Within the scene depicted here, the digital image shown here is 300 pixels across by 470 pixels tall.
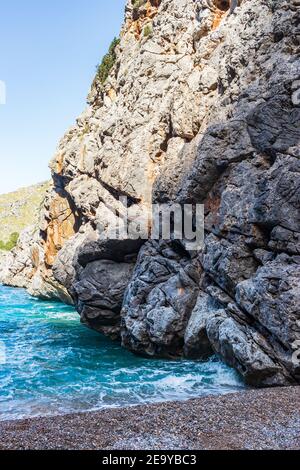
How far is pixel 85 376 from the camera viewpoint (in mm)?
25828

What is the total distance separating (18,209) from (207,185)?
5931 inches

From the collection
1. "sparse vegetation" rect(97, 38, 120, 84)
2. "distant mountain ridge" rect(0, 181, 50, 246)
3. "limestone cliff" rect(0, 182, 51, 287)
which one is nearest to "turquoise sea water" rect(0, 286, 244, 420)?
"sparse vegetation" rect(97, 38, 120, 84)

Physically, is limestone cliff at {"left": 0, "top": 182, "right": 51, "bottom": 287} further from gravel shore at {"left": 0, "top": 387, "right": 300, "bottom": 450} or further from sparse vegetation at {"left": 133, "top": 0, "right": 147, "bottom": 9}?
gravel shore at {"left": 0, "top": 387, "right": 300, "bottom": 450}

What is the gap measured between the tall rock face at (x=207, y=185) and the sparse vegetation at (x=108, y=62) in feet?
23.7

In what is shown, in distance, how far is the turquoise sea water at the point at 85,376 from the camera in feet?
68.3

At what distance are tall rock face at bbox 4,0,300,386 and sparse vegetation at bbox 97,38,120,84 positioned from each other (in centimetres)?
721

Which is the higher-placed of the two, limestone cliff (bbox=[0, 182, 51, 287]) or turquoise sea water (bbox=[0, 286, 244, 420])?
limestone cliff (bbox=[0, 182, 51, 287])

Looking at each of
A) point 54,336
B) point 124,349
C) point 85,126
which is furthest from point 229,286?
point 85,126

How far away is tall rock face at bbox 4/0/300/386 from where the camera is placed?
21812 mm

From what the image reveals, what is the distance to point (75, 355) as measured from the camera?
3177cm

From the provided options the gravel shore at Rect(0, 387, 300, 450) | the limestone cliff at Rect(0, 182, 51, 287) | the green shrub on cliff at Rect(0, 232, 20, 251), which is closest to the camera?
the gravel shore at Rect(0, 387, 300, 450)

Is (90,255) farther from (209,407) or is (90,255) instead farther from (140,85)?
(209,407)

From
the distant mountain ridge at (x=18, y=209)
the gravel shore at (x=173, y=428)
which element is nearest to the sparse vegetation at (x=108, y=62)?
the gravel shore at (x=173, y=428)

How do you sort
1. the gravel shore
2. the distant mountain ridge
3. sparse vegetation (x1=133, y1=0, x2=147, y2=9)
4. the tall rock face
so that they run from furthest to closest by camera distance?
the distant mountain ridge < sparse vegetation (x1=133, y1=0, x2=147, y2=9) < the tall rock face < the gravel shore
